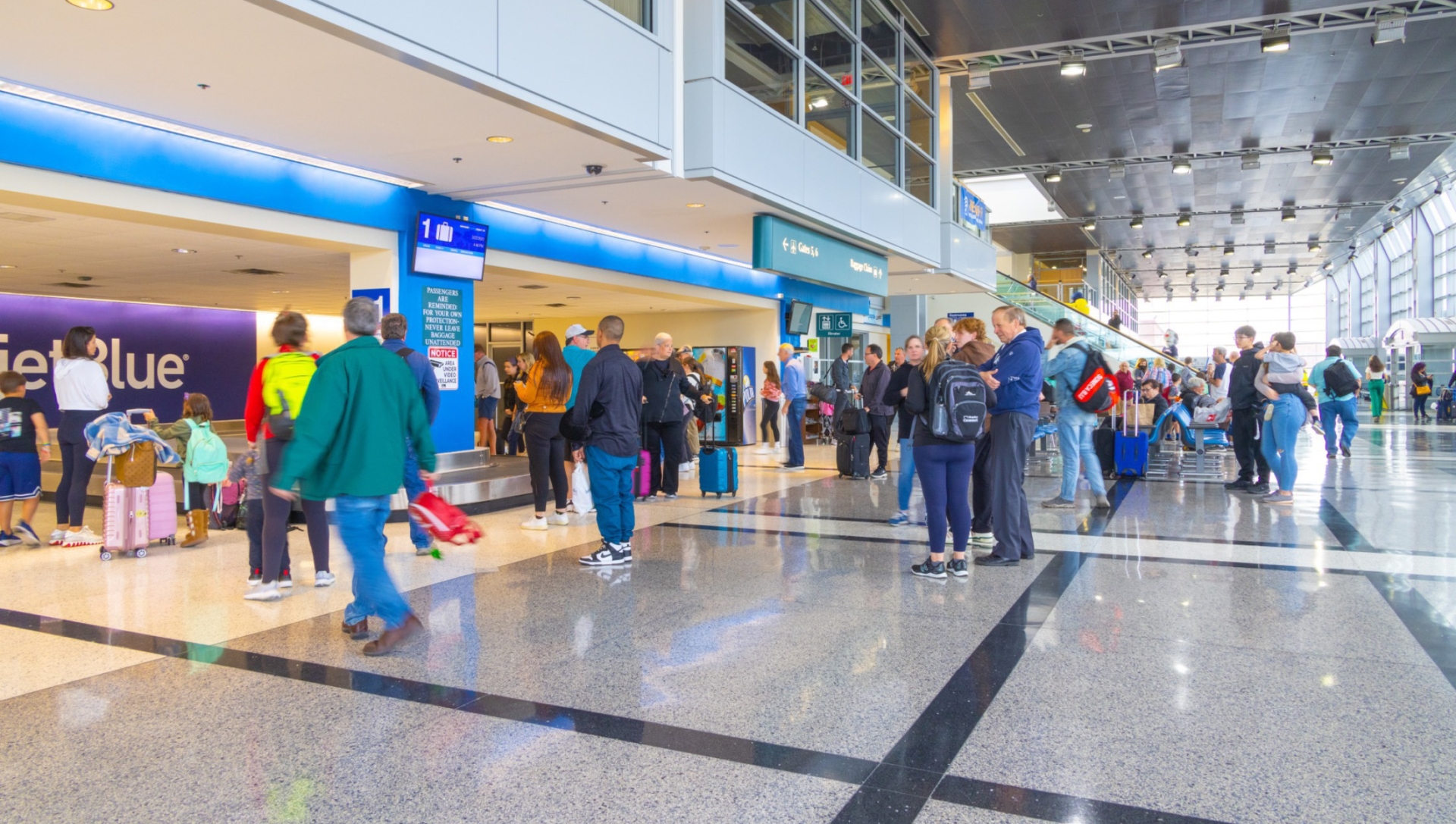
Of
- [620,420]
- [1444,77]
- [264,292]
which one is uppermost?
[1444,77]

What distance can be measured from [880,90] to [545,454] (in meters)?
7.95

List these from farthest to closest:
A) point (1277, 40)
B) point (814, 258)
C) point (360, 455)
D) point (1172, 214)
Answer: point (1172, 214), point (1277, 40), point (814, 258), point (360, 455)

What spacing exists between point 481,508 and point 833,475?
4.84 m

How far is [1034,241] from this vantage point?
1213 inches

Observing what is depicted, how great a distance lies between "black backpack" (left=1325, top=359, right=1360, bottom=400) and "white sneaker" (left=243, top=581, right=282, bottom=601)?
13073 millimetres

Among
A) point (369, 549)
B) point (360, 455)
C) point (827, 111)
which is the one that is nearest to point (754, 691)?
point (369, 549)

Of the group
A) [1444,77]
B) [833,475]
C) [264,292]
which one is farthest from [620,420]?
[1444,77]

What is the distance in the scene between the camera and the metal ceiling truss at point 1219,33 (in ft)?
37.5

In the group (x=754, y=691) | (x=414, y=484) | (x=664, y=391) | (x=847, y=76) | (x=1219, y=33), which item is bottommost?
(x=754, y=691)

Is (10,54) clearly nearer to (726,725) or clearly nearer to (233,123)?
(233,123)

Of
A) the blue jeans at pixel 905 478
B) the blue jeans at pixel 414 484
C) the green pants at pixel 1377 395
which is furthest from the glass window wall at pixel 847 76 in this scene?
the green pants at pixel 1377 395

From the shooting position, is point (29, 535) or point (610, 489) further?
point (29, 535)

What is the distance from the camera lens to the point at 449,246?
943 cm

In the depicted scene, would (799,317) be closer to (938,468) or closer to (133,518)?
(938,468)
